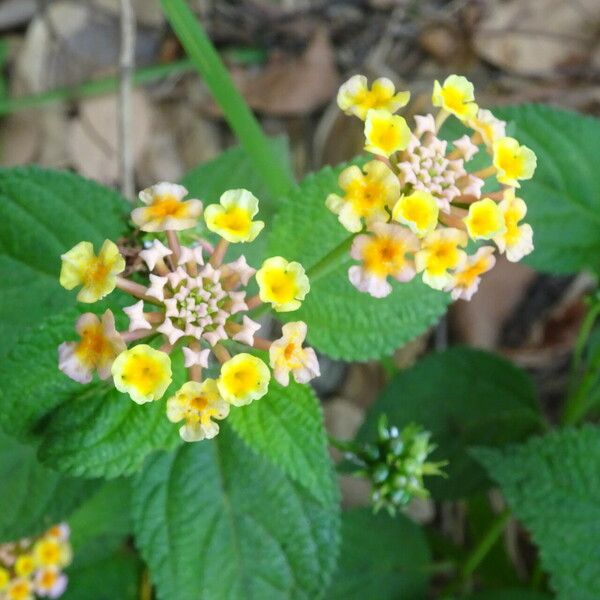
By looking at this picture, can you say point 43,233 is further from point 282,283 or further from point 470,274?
point 470,274

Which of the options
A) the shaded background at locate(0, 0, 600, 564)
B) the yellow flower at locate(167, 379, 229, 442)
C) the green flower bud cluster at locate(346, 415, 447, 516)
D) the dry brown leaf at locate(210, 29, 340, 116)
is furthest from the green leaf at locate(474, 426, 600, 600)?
the dry brown leaf at locate(210, 29, 340, 116)

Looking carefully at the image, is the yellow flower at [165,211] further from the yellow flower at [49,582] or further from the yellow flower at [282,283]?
the yellow flower at [49,582]

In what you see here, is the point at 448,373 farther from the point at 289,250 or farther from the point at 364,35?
the point at 364,35

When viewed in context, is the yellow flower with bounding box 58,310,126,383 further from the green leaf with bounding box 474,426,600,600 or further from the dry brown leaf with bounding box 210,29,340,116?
the dry brown leaf with bounding box 210,29,340,116

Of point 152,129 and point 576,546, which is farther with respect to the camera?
point 152,129

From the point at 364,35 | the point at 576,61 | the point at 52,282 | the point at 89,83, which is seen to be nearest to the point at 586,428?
the point at 52,282

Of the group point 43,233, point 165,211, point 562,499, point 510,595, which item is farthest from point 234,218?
point 510,595

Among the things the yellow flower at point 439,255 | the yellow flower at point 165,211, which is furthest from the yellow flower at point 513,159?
the yellow flower at point 165,211
